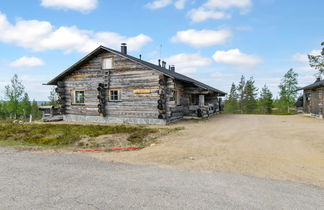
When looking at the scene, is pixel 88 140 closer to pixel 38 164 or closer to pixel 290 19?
pixel 38 164

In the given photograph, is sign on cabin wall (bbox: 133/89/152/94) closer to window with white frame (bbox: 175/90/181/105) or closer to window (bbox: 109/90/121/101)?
window (bbox: 109/90/121/101)

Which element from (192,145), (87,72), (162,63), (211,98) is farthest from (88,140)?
(211,98)

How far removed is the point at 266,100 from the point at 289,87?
6.40 metres

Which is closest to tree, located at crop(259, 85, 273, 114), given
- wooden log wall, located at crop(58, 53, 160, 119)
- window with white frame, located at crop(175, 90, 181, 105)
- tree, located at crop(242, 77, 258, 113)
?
tree, located at crop(242, 77, 258, 113)

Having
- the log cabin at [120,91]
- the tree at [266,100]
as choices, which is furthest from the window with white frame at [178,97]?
the tree at [266,100]

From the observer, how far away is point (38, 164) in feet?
17.6

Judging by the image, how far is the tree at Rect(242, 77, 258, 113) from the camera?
1521 inches

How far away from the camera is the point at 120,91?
1508cm

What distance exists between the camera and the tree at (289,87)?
98.3 feet

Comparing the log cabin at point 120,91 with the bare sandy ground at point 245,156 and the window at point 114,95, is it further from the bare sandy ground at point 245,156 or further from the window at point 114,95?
the bare sandy ground at point 245,156

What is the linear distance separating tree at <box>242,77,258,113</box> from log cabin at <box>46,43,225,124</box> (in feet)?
81.3

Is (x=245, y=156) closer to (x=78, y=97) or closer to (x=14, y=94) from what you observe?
(x=78, y=97)

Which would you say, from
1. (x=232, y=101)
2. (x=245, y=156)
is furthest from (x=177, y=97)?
(x=232, y=101)

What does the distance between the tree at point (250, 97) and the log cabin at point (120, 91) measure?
2478cm
